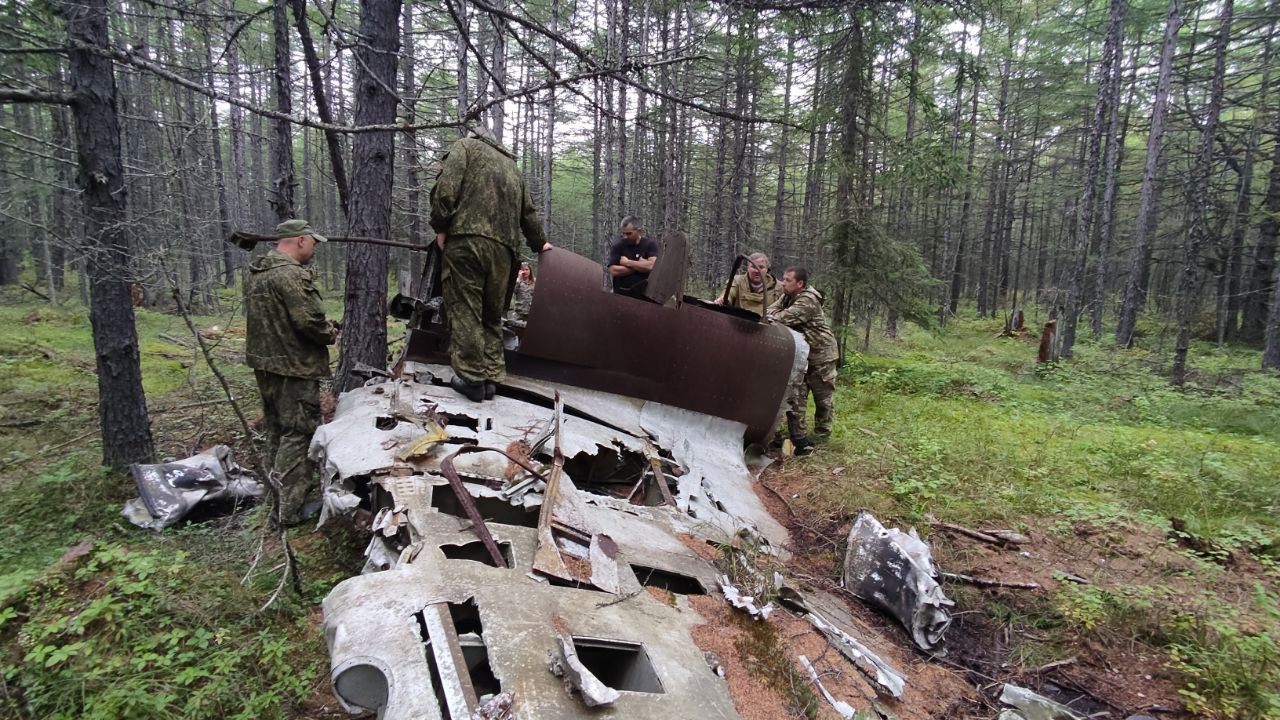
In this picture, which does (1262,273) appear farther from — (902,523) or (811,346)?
(902,523)

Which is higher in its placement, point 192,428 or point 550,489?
point 550,489

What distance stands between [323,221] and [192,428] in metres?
25.4

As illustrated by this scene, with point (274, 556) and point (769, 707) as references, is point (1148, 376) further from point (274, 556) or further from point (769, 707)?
point (274, 556)

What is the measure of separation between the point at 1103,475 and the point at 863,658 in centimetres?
425

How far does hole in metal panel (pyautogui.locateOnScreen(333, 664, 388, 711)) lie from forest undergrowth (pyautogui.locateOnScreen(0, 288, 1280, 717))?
0.89 metres

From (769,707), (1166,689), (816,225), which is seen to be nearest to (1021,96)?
(816,225)

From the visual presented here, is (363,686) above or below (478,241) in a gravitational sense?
below

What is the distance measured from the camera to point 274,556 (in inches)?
134

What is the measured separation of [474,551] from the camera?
2.51 m

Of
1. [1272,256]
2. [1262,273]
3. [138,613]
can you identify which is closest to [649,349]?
[138,613]

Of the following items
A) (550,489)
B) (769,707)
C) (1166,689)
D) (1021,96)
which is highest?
(1021,96)

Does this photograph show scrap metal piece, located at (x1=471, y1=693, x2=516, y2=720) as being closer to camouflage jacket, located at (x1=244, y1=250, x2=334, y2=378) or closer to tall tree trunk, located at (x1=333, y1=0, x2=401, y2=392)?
camouflage jacket, located at (x1=244, y1=250, x2=334, y2=378)

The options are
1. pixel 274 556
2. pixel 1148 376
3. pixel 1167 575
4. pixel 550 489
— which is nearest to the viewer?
pixel 550 489

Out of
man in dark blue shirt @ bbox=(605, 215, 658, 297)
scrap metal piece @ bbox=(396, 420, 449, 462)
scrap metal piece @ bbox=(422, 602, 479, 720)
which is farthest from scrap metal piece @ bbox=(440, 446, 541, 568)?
man in dark blue shirt @ bbox=(605, 215, 658, 297)
